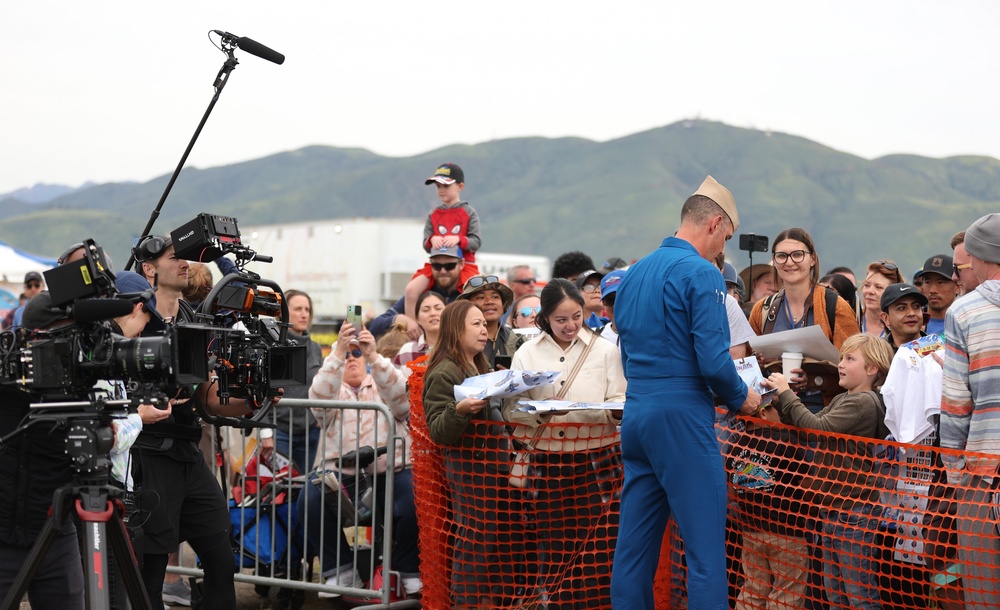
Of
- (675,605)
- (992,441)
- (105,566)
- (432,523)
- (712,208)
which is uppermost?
(712,208)

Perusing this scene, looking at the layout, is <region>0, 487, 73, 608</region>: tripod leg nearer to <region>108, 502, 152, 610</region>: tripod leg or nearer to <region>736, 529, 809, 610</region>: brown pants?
<region>108, 502, 152, 610</region>: tripod leg

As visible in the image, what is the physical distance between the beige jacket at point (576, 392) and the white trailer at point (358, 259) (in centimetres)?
2490

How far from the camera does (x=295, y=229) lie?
1377 inches

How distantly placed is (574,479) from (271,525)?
2186mm

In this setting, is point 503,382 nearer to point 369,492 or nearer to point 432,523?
point 432,523

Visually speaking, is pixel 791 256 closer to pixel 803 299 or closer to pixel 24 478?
pixel 803 299

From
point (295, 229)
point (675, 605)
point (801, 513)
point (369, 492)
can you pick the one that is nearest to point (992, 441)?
point (801, 513)

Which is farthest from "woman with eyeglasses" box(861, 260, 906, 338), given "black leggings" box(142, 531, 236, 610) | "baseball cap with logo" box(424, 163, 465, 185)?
"black leggings" box(142, 531, 236, 610)

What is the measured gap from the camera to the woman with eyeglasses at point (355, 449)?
6.12 metres

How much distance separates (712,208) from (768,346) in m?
1.13

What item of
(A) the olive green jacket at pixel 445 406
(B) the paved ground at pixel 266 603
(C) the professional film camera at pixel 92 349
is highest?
(C) the professional film camera at pixel 92 349

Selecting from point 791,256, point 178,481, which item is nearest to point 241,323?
point 178,481

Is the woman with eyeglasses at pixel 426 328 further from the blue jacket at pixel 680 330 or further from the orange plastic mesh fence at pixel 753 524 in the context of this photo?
the blue jacket at pixel 680 330

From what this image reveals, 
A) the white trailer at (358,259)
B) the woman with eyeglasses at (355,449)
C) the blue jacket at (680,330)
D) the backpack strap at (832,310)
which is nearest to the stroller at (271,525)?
the woman with eyeglasses at (355,449)
